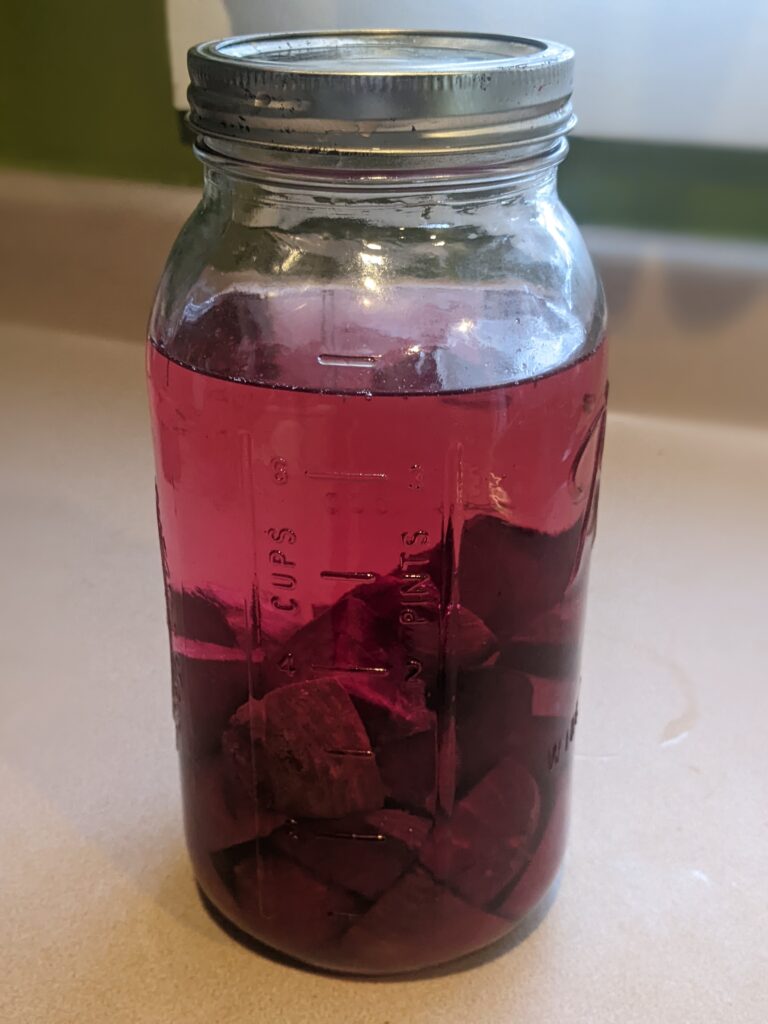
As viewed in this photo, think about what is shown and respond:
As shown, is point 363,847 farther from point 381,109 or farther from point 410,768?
point 381,109

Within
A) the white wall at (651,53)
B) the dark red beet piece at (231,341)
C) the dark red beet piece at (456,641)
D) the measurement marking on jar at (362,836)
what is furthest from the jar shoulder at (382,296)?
the white wall at (651,53)

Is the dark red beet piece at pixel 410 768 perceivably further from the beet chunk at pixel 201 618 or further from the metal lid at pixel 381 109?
the metal lid at pixel 381 109

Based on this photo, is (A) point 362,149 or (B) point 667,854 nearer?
(A) point 362,149

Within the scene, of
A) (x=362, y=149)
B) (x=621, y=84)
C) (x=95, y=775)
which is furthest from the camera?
(x=621, y=84)

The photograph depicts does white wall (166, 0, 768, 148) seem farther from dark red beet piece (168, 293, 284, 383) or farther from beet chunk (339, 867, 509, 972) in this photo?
beet chunk (339, 867, 509, 972)

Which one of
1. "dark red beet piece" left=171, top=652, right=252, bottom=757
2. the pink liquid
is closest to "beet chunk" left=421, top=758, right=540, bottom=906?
the pink liquid

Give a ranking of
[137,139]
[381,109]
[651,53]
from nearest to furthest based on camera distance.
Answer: [381,109] → [651,53] → [137,139]

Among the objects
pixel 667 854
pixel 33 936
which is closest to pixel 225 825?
pixel 33 936

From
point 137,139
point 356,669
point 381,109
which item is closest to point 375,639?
point 356,669

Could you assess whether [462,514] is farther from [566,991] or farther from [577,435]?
[566,991]
